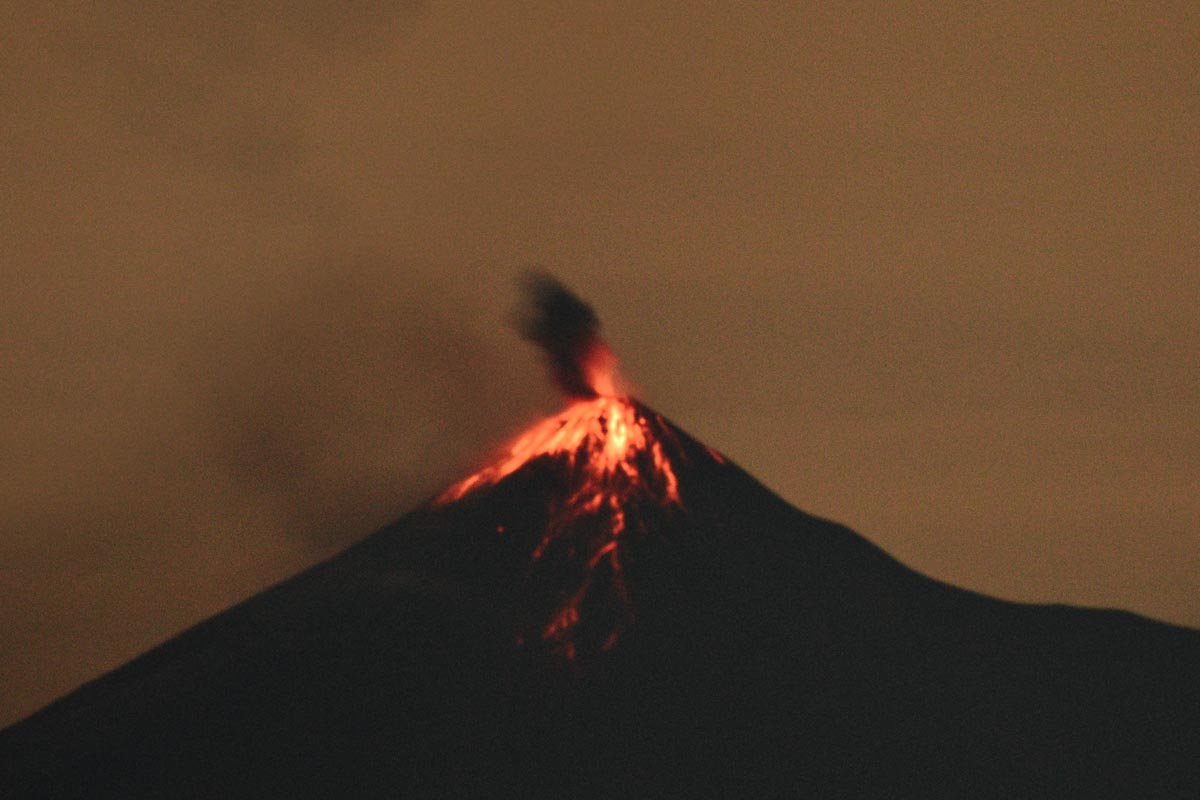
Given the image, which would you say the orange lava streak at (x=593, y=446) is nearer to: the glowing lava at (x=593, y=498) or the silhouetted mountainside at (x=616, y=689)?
the glowing lava at (x=593, y=498)

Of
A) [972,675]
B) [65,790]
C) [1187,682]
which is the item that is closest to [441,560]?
[65,790]

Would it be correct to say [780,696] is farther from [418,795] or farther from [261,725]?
[261,725]

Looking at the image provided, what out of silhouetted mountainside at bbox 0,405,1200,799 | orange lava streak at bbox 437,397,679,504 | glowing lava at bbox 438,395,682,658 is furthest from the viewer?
orange lava streak at bbox 437,397,679,504

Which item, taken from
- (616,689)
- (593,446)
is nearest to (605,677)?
(616,689)

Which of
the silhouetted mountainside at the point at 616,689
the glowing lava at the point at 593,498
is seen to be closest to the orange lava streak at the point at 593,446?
the glowing lava at the point at 593,498

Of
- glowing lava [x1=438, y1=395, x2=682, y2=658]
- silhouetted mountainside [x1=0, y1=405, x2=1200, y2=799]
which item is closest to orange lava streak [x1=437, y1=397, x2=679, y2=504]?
glowing lava [x1=438, y1=395, x2=682, y2=658]

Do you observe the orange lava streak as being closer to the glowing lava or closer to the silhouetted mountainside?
the glowing lava
